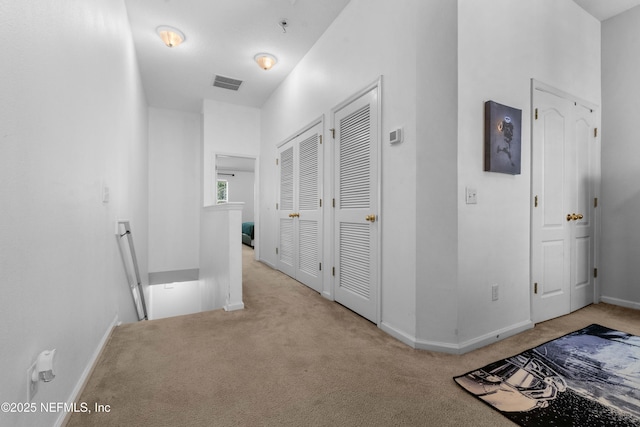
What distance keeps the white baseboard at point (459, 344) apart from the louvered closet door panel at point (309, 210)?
1.30 m

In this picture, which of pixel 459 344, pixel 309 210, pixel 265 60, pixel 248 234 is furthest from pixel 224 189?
pixel 459 344

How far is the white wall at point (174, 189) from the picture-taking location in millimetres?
5453

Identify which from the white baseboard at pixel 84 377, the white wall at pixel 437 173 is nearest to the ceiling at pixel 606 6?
the white wall at pixel 437 173

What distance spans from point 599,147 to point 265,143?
4.61 m

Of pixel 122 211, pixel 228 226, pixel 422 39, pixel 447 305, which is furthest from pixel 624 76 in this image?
pixel 122 211

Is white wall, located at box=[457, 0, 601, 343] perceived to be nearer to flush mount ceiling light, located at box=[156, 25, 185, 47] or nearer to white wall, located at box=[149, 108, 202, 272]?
flush mount ceiling light, located at box=[156, 25, 185, 47]

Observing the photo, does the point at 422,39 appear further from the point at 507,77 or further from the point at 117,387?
the point at 117,387

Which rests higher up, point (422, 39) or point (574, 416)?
point (422, 39)

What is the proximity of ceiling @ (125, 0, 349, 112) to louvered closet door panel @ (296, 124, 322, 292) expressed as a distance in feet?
3.71

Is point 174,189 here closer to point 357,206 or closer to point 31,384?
point 357,206

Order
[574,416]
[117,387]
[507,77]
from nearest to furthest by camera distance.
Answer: [574,416] → [117,387] → [507,77]

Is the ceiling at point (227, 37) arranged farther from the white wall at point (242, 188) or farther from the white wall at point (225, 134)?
the white wall at point (242, 188)

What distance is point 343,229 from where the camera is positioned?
9.41 ft

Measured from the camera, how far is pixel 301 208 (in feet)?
12.5
